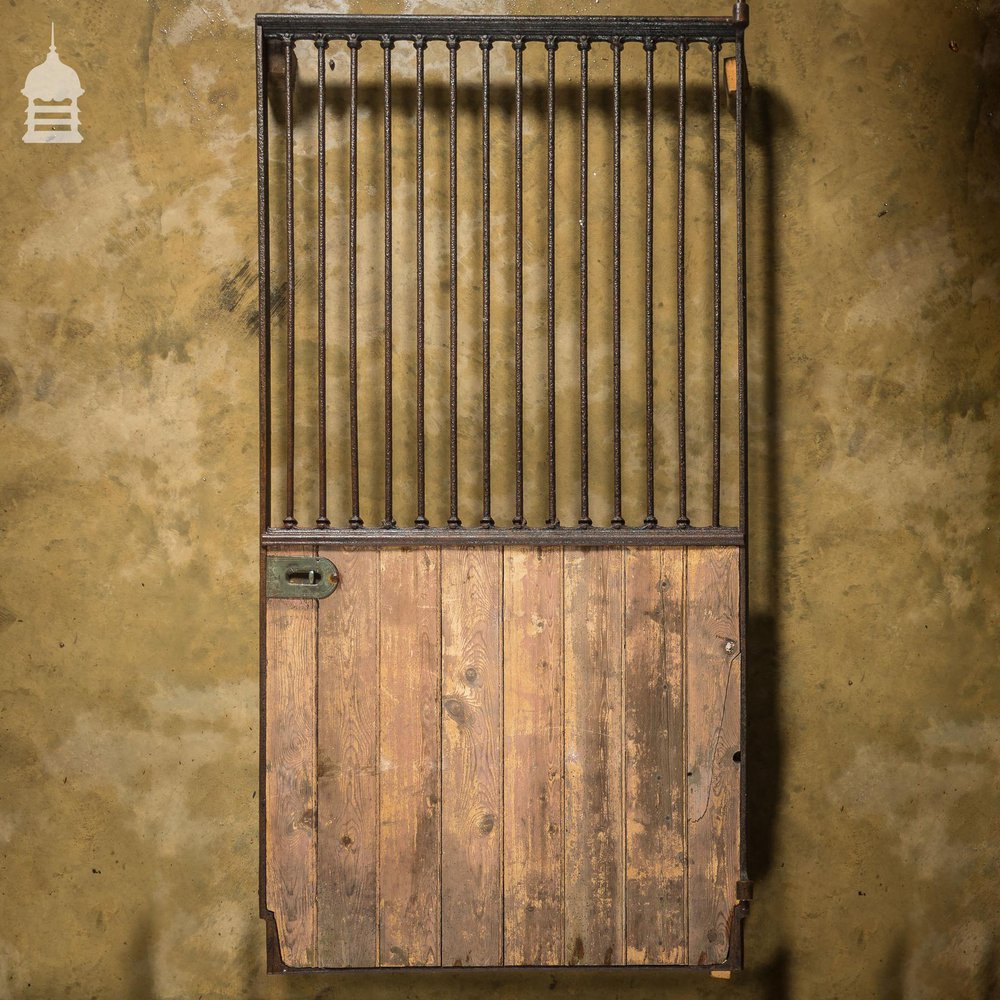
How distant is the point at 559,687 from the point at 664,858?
1.30 feet

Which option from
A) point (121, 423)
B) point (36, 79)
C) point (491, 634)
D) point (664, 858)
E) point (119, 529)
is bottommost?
point (664, 858)

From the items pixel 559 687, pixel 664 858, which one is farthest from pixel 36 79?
pixel 664 858

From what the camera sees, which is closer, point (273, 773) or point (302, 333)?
point (273, 773)

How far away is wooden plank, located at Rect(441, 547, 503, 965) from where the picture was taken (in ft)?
5.29

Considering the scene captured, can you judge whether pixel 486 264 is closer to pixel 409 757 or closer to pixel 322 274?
pixel 322 274

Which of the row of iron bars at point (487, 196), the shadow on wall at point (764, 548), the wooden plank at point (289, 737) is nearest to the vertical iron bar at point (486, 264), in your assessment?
the row of iron bars at point (487, 196)

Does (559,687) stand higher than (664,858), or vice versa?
(559,687)

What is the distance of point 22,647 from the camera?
1.89 m

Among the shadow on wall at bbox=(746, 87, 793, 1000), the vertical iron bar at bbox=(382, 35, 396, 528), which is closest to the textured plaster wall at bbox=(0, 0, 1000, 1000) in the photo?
the shadow on wall at bbox=(746, 87, 793, 1000)

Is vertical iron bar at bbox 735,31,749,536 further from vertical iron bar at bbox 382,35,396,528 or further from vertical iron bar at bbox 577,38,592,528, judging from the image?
vertical iron bar at bbox 382,35,396,528

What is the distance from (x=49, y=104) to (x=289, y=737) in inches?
60.0

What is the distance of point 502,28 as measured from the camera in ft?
5.37

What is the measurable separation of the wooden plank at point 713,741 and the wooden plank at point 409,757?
1.65 feet

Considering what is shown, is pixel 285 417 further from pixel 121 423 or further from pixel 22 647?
→ pixel 22 647
